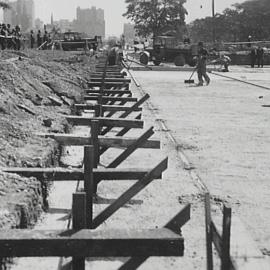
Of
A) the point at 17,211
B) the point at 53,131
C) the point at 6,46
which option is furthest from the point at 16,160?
the point at 6,46

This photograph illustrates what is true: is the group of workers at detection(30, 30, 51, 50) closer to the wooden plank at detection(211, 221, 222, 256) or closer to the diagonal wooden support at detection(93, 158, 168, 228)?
the diagonal wooden support at detection(93, 158, 168, 228)

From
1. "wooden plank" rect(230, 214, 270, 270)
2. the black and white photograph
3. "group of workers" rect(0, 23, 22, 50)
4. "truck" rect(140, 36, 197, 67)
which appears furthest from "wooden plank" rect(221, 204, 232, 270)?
"truck" rect(140, 36, 197, 67)

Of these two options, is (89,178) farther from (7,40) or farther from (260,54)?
(260,54)

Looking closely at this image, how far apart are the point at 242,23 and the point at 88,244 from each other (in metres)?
79.5

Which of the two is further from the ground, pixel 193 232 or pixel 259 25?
pixel 259 25

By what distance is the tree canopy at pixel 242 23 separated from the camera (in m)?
75.4

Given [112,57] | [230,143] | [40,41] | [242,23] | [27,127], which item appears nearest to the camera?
[27,127]

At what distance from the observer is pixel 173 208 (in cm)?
569

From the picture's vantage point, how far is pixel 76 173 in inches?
210

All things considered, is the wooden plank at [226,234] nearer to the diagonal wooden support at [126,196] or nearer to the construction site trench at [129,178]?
the construction site trench at [129,178]

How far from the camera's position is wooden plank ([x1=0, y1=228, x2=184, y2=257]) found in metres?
3.21

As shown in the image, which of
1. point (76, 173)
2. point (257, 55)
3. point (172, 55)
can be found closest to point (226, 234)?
point (76, 173)

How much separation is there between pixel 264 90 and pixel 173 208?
15.6m

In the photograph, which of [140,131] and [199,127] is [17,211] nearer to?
[140,131]
